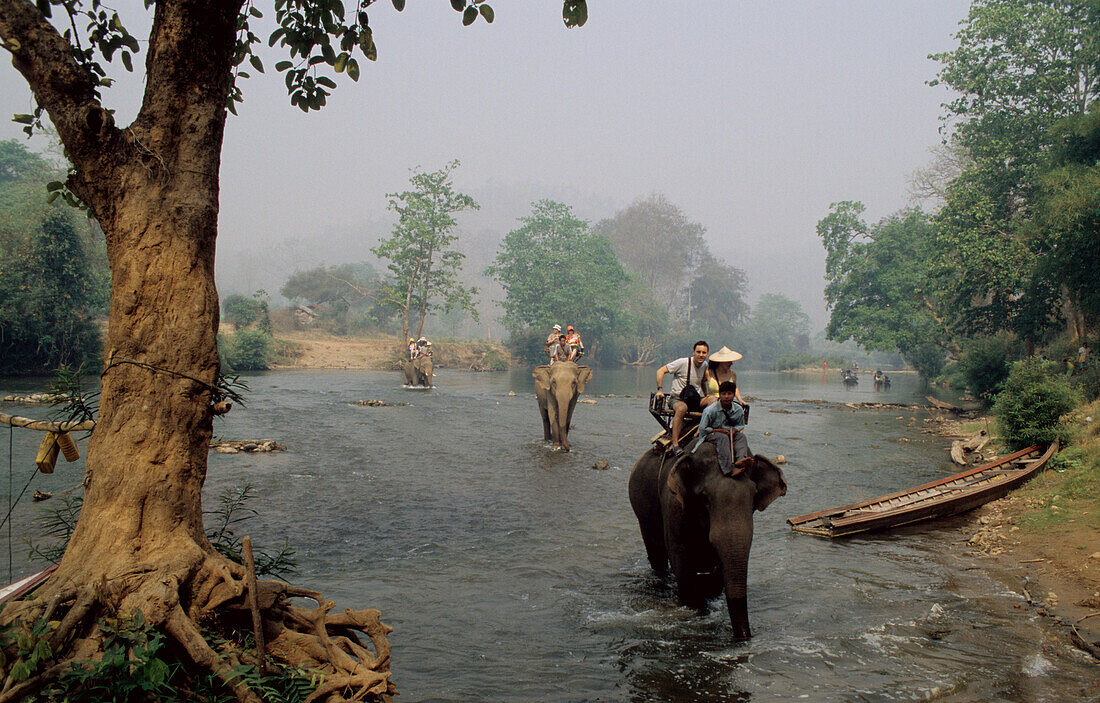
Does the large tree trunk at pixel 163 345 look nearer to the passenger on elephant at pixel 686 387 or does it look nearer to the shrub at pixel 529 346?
the passenger on elephant at pixel 686 387

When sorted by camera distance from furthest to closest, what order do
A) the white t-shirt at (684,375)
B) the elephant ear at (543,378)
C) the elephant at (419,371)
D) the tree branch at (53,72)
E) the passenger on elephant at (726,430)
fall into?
the elephant at (419,371)
the elephant ear at (543,378)
the white t-shirt at (684,375)
the passenger on elephant at (726,430)
the tree branch at (53,72)

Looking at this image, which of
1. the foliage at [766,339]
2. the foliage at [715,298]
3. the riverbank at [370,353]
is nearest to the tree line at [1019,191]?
the riverbank at [370,353]

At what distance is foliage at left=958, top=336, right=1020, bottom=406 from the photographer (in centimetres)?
2521

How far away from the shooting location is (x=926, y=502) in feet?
33.7

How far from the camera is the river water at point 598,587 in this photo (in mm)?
5660

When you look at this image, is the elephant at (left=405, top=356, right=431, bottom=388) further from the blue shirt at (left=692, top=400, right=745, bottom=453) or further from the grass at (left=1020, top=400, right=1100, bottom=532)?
the blue shirt at (left=692, top=400, right=745, bottom=453)

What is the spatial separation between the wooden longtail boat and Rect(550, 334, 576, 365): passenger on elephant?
28.3 ft

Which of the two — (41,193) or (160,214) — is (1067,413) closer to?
(160,214)

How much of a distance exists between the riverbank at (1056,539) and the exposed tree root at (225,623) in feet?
19.2

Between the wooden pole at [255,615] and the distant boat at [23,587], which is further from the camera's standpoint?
the distant boat at [23,587]

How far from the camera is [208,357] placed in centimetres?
404

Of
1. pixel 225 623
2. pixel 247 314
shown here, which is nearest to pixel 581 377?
pixel 225 623

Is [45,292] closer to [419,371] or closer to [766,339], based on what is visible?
[419,371]

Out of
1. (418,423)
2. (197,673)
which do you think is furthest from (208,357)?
(418,423)
